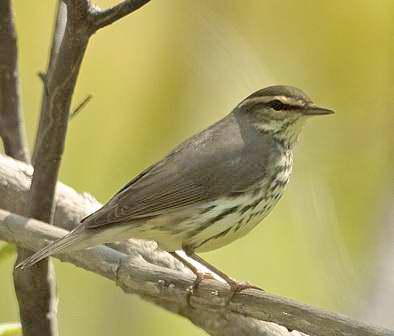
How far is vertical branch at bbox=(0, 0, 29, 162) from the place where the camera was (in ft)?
12.7

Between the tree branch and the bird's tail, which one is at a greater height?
the bird's tail

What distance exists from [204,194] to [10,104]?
34.8 inches

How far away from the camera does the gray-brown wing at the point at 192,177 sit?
132 inches

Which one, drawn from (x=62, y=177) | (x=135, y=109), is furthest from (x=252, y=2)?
(x=62, y=177)

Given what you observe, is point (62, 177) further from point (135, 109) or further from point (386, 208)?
point (386, 208)

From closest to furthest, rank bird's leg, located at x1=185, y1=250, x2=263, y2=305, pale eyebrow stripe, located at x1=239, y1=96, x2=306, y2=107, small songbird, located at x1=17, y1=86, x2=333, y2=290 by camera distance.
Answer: bird's leg, located at x1=185, y1=250, x2=263, y2=305 → small songbird, located at x1=17, y1=86, x2=333, y2=290 → pale eyebrow stripe, located at x1=239, y1=96, x2=306, y2=107

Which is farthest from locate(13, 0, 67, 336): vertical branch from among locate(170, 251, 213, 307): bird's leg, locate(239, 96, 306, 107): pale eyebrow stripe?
locate(239, 96, 306, 107): pale eyebrow stripe

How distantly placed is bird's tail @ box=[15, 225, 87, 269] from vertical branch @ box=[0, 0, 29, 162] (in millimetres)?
834

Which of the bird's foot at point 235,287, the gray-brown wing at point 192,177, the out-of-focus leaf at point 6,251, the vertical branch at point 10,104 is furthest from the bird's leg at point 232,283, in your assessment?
the vertical branch at point 10,104

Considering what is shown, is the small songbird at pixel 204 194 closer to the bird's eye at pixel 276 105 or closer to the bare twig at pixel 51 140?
the bird's eye at pixel 276 105

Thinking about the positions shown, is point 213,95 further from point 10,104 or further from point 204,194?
point 204,194

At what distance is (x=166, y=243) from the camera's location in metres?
3.45

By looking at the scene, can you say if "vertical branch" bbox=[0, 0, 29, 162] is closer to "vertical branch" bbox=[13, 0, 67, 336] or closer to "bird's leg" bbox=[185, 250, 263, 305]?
"vertical branch" bbox=[13, 0, 67, 336]

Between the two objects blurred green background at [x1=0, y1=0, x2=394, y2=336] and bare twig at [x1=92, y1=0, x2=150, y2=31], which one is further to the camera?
blurred green background at [x1=0, y1=0, x2=394, y2=336]
